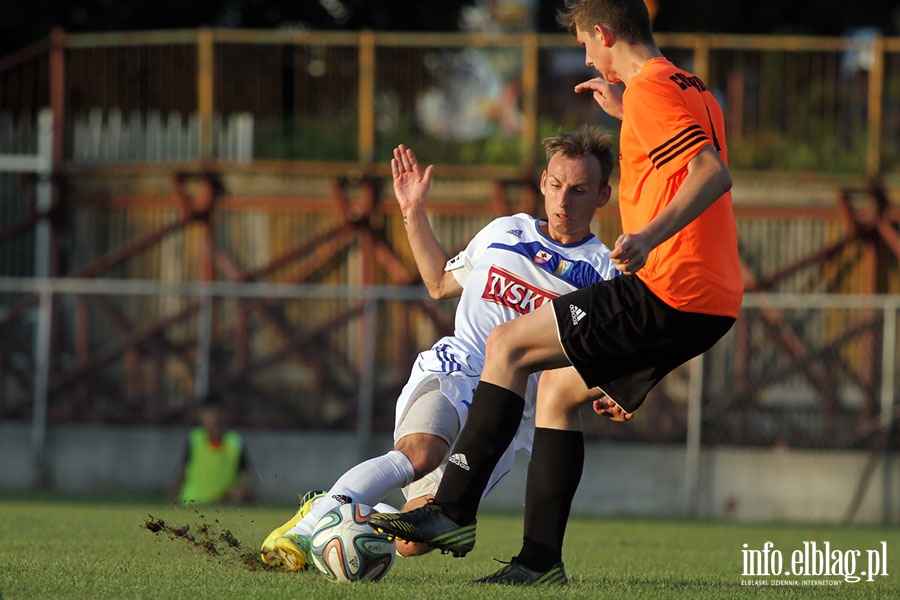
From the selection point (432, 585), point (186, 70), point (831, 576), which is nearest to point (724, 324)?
point (432, 585)

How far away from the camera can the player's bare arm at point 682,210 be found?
17.0 feet

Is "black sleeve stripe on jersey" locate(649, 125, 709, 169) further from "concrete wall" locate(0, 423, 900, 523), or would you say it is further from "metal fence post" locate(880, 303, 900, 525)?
"metal fence post" locate(880, 303, 900, 525)

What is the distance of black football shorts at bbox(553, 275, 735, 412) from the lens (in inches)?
220

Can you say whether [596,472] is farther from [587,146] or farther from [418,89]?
[587,146]

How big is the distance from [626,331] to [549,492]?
3.03 ft

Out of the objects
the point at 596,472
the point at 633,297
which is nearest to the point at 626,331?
the point at 633,297

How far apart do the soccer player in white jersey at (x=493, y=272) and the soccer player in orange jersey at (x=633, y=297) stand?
65 centimetres

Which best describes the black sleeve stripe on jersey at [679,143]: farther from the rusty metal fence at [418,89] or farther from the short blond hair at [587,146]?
the rusty metal fence at [418,89]

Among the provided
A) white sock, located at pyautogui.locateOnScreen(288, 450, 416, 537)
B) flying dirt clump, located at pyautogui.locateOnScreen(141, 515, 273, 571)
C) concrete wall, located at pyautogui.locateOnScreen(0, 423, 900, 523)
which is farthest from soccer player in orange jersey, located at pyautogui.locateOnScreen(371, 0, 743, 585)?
concrete wall, located at pyautogui.locateOnScreen(0, 423, 900, 523)

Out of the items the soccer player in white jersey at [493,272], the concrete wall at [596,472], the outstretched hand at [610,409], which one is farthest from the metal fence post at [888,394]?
the outstretched hand at [610,409]

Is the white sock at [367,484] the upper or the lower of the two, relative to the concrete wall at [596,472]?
upper

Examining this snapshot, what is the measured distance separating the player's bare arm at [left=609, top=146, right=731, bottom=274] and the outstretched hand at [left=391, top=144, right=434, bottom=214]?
1.76 m

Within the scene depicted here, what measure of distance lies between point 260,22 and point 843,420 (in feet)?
37.0

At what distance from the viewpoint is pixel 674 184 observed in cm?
554
